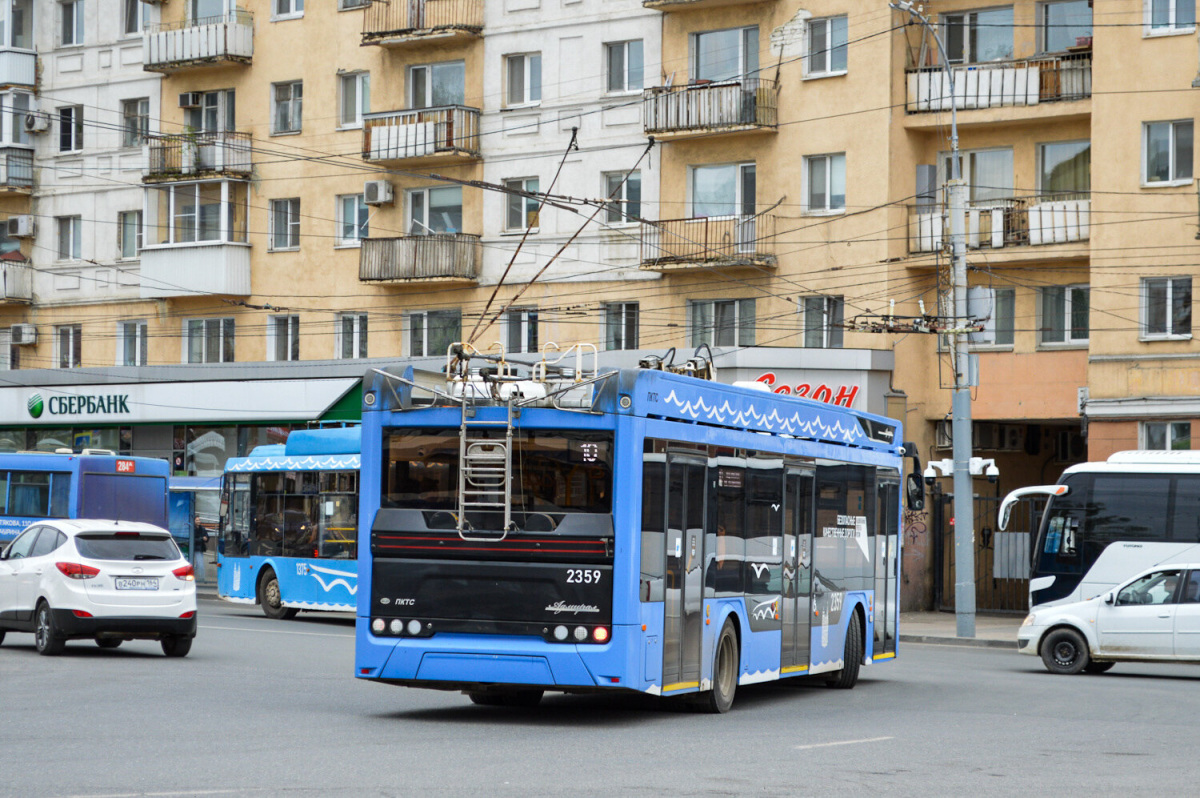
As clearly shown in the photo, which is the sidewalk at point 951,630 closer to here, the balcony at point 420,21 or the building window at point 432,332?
the building window at point 432,332

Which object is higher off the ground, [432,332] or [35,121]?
[35,121]

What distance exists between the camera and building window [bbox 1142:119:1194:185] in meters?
34.4

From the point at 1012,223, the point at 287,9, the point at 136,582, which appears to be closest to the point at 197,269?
the point at 287,9

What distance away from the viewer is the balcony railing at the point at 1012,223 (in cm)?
3569

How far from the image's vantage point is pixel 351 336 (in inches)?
1725

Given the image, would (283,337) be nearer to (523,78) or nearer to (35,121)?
(523,78)

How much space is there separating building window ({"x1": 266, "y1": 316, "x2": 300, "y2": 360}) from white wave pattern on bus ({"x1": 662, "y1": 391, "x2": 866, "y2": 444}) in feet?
88.6

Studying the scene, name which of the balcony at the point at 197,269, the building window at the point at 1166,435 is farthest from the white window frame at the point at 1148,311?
the balcony at the point at 197,269

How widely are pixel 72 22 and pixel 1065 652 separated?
3541 cm

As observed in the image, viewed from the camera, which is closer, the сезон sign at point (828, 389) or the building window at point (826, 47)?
the сезон sign at point (828, 389)

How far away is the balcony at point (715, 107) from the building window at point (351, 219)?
882 cm

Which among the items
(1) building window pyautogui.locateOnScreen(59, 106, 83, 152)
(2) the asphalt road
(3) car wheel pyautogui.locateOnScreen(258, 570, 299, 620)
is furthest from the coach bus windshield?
(1) building window pyautogui.locateOnScreen(59, 106, 83, 152)

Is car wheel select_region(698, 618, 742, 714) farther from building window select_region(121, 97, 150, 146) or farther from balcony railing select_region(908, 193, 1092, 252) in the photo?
building window select_region(121, 97, 150, 146)

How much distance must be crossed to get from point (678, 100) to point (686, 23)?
6.49ft
